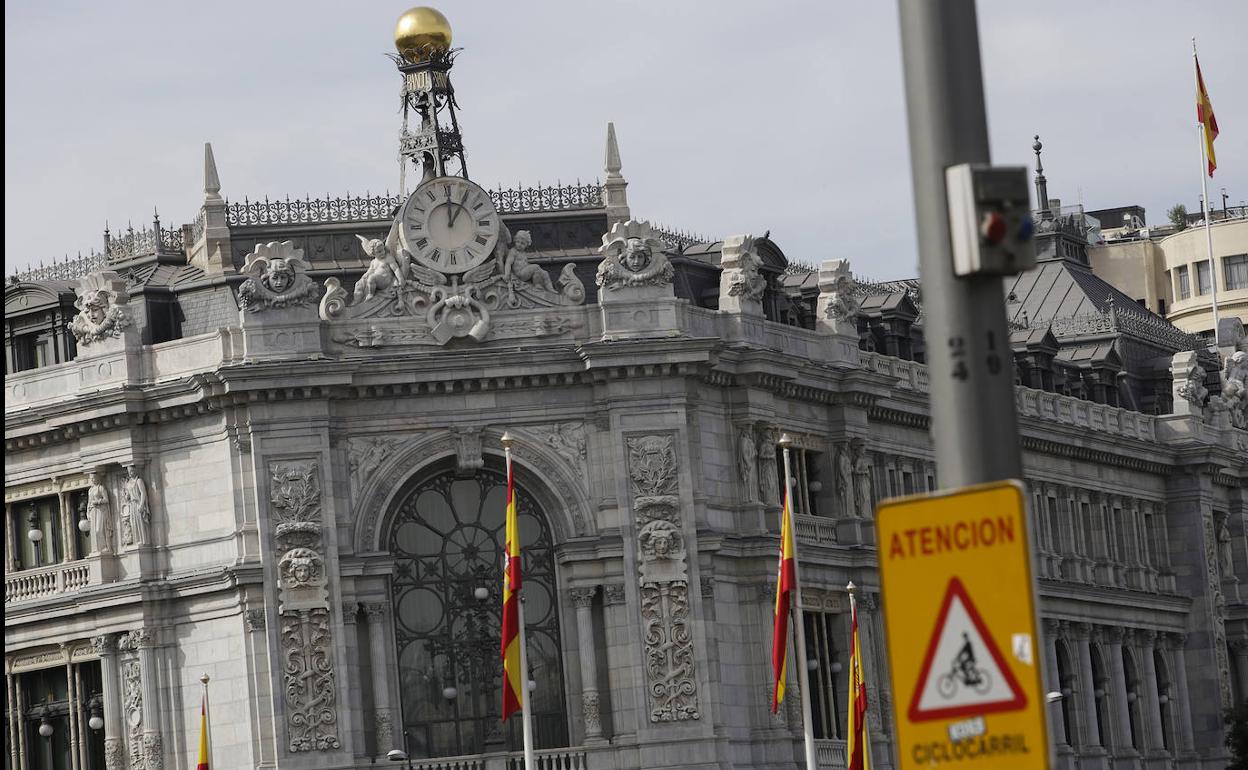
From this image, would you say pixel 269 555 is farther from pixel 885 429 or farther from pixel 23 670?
pixel 885 429

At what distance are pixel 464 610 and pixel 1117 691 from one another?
30.0 m

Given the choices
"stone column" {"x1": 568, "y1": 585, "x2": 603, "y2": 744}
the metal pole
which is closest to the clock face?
"stone column" {"x1": 568, "y1": 585, "x2": 603, "y2": 744}

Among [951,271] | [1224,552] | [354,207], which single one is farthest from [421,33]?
[951,271]

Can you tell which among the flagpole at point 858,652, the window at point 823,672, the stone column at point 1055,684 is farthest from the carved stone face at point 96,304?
the stone column at point 1055,684

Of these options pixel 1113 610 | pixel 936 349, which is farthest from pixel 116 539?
pixel 936 349

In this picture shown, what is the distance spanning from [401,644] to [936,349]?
5599 centimetres

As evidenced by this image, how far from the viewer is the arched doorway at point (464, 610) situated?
217 feet

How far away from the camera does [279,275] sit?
217 ft

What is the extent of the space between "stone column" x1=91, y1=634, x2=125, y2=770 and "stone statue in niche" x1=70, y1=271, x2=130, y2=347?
737cm

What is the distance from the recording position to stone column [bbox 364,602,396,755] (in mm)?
65000

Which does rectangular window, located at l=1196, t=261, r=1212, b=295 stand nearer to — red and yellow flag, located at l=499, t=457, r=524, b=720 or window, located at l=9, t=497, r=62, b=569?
window, located at l=9, t=497, r=62, b=569

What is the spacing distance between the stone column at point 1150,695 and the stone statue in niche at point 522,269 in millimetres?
32308

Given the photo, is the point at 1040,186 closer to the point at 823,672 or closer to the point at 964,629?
the point at 823,672

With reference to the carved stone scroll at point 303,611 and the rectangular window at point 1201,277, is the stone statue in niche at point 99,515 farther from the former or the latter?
the rectangular window at point 1201,277
